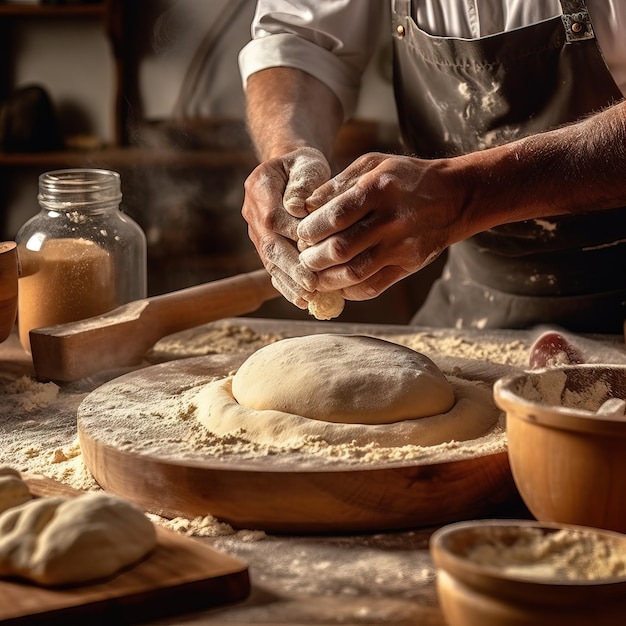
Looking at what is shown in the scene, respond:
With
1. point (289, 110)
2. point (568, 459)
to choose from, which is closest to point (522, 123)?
point (289, 110)

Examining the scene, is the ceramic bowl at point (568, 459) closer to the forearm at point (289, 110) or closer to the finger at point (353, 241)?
the finger at point (353, 241)

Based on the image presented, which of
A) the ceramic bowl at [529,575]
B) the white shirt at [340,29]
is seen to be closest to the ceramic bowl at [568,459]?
the ceramic bowl at [529,575]

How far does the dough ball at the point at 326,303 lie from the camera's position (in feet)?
5.08

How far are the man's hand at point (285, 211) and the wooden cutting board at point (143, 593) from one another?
0.63m

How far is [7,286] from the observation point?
67.5 inches

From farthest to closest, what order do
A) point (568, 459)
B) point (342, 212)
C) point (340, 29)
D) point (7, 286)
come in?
point (340, 29)
point (7, 286)
point (342, 212)
point (568, 459)

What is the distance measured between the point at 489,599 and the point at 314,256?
0.75 meters

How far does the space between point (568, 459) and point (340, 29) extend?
4.90ft

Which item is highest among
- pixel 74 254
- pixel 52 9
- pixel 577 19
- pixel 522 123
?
pixel 52 9

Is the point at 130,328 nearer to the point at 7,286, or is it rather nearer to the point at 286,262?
the point at 7,286

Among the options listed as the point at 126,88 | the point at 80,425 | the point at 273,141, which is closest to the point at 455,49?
the point at 273,141

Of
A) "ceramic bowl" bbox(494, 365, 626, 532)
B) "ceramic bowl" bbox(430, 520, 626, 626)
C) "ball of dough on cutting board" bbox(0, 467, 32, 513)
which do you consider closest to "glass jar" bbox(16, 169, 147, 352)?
"ball of dough on cutting board" bbox(0, 467, 32, 513)

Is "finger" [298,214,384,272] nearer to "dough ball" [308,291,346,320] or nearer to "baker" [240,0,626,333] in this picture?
"baker" [240,0,626,333]

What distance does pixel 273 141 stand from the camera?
198 centimetres
